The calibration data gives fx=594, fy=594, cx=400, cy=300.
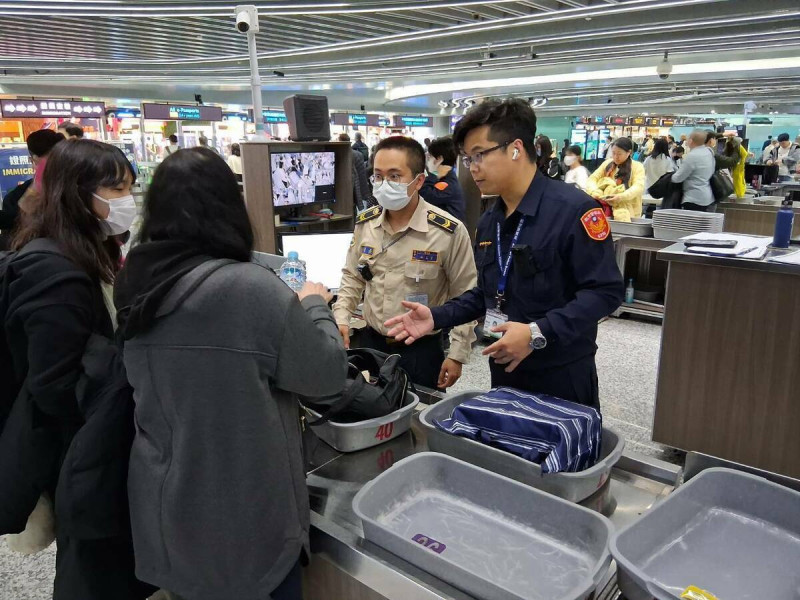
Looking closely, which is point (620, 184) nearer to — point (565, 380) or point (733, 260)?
point (733, 260)

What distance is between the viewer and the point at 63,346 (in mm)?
1380

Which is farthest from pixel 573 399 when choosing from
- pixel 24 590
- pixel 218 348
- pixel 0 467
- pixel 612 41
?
pixel 612 41

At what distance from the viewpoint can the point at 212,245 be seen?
3.62 feet

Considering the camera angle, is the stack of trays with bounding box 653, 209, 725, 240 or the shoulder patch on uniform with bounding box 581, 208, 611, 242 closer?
the shoulder patch on uniform with bounding box 581, 208, 611, 242

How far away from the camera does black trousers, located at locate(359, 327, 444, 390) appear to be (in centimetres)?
246

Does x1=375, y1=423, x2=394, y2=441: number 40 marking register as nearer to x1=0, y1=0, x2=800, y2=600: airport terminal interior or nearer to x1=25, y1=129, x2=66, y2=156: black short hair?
x1=0, y1=0, x2=800, y2=600: airport terminal interior

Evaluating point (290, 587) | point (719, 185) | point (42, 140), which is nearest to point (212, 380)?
point (290, 587)

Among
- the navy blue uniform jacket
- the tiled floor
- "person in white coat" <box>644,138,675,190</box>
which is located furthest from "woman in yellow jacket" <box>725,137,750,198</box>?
the navy blue uniform jacket

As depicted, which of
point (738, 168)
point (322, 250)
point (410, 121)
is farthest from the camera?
point (410, 121)

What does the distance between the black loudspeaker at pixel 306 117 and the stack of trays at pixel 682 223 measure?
3031mm

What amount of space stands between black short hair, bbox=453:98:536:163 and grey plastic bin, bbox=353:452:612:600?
91 cm

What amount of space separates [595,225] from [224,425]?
111 cm

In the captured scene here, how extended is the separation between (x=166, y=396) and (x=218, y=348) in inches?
5.7

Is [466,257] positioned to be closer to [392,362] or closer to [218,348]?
[392,362]
